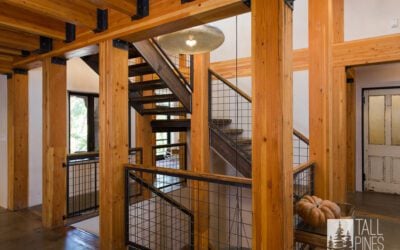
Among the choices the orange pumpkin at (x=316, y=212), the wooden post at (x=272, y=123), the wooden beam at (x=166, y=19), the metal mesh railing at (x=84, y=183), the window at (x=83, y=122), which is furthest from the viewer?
the window at (x=83, y=122)

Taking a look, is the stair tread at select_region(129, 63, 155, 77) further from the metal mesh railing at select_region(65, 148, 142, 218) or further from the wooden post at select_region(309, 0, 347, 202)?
the wooden post at select_region(309, 0, 347, 202)

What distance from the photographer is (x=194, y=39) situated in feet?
7.93

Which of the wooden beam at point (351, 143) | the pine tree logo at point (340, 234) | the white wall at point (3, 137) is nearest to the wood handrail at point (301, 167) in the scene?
the pine tree logo at point (340, 234)

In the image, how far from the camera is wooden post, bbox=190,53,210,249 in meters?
3.76

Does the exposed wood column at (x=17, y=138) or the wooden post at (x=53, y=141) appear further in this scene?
the exposed wood column at (x=17, y=138)

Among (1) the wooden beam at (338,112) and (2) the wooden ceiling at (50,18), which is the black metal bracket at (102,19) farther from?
(1) the wooden beam at (338,112)

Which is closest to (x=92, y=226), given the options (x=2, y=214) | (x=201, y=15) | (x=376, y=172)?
(x=2, y=214)

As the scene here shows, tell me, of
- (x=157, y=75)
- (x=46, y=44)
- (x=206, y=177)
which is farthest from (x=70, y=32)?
(x=206, y=177)

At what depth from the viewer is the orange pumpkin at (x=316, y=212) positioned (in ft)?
6.81

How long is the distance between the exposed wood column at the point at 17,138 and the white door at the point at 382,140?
624cm

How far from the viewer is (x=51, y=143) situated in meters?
3.29

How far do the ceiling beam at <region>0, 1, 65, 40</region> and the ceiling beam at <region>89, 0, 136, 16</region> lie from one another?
85cm

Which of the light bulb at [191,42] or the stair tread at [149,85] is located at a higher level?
the light bulb at [191,42]

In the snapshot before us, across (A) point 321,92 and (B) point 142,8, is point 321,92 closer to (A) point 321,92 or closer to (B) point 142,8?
(A) point 321,92
